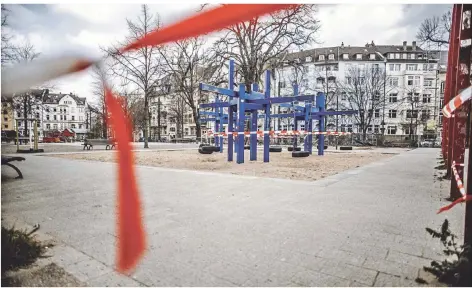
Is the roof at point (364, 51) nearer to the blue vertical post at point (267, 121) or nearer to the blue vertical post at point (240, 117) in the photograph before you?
the blue vertical post at point (267, 121)

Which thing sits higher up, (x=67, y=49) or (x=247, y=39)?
(x=247, y=39)

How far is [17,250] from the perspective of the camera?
251 cm

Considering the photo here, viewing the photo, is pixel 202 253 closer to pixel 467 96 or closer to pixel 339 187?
pixel 467 96

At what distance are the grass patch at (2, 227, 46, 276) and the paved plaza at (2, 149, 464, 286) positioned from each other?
199 mm

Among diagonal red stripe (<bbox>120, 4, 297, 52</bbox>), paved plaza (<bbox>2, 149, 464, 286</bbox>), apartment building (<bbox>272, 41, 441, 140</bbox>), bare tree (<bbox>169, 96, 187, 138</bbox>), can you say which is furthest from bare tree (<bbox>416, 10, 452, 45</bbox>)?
bare tree (<bbox>169, 96, 187, 138</bbox>)

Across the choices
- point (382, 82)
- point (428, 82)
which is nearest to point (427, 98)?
point (428, 82)

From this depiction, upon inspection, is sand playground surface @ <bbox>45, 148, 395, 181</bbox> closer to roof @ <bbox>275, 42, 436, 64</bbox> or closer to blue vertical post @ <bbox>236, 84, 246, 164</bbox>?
blue vertical post @ <bbox>236, 84, 246, 164</bbox>

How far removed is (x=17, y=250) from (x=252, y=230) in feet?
7.48

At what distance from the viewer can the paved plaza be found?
2357 mm

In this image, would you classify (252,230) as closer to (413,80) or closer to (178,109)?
(178,109)

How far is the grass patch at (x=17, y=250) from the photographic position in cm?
240

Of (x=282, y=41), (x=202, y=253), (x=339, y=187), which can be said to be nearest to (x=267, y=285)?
(x=202, y=253)

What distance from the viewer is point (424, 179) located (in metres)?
7.44

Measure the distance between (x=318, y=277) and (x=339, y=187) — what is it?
4177mm
